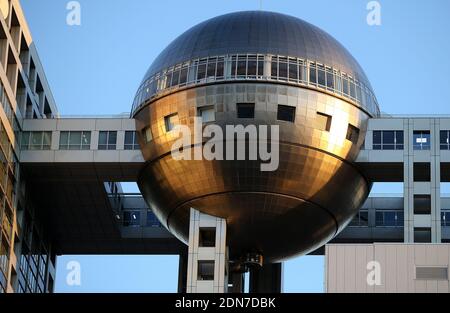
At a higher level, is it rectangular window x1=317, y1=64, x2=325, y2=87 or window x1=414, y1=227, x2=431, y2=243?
rectangular window x1=317, y1=64, x2=325, y2=87

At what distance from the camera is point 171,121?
70000mm

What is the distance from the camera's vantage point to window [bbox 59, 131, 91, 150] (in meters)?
75.3

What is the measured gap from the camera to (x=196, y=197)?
70.3m

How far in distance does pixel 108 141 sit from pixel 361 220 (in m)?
19.3

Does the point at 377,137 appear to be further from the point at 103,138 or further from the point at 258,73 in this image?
the point at 103,138

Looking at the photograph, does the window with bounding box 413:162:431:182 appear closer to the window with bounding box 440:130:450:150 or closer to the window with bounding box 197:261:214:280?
the window with bounding box 440:130:450:150

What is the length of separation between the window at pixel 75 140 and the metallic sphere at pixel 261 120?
13.4 feet

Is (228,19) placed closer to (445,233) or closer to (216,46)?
(216,46)

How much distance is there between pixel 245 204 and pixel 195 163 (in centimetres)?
395

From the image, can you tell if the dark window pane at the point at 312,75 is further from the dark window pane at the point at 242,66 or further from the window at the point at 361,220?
the window at the point at 361,220

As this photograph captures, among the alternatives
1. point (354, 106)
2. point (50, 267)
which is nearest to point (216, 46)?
point (354, 106)

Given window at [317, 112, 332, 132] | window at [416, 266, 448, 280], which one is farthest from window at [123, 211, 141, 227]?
window at [416, 266, 448, 280]

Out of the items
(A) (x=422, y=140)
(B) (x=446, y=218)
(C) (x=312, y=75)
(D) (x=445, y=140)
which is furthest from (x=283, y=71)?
(B) (x=446, y=218)

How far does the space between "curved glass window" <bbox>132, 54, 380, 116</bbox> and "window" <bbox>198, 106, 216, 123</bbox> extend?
5.49 feet
